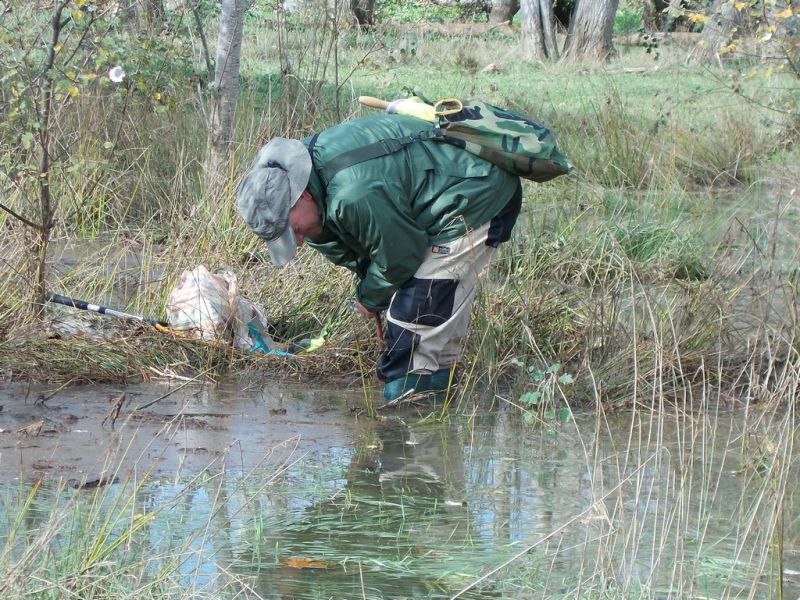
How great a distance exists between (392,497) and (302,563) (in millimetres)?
710

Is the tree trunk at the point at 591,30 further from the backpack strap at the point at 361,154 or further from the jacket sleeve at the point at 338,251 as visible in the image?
the backpack strap at the point at 361,154

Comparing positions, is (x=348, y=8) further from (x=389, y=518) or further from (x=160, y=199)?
(x=389, y=518)

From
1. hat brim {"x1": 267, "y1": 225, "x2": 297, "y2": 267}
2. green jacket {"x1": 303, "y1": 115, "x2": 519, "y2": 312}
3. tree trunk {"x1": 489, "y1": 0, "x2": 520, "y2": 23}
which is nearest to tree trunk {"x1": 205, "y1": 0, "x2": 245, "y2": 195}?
green jacket {"x1": 303, "y1": 115, "x2": 519, "y2": 312}

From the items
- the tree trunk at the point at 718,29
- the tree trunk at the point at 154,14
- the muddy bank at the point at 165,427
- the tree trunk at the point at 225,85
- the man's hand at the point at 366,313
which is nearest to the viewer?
the muddy bank at the point at 165,427

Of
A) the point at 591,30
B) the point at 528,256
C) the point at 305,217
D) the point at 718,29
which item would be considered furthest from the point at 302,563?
the point at 591,30

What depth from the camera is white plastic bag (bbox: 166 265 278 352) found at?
543 centimetres

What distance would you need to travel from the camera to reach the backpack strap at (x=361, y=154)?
4324mm

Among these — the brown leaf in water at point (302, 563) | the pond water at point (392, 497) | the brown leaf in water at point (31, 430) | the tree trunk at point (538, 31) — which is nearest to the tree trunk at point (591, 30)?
the tree trunk at point (538, 31)

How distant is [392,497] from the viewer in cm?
393

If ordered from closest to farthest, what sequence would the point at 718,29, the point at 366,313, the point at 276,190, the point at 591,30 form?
the point at 276,190, the point at 366,313, the point at 718,29, the point at 591,30

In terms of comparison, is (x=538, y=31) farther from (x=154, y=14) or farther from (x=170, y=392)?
(x=170, y=392)

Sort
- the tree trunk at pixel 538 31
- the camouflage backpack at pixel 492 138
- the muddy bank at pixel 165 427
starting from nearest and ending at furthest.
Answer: the muddy bank at pixel 165 427
the camouflage backpack at pixel 492 138
the tree trunk at pixel 538 31

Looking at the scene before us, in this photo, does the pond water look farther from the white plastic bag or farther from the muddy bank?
the white plastic bag

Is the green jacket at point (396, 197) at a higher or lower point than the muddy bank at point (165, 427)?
higher
